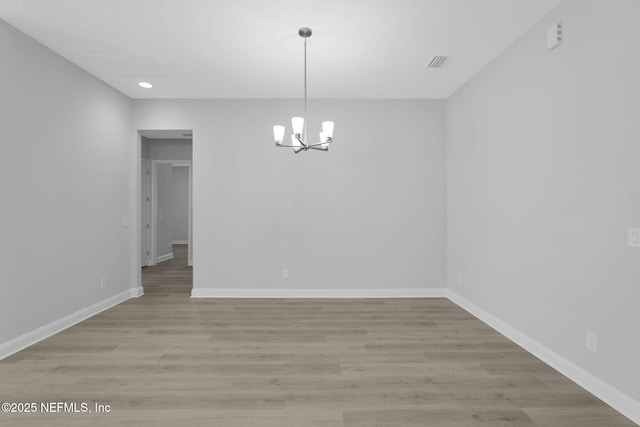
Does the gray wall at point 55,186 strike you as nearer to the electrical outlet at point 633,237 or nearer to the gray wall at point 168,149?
the gray wall at point 168,149

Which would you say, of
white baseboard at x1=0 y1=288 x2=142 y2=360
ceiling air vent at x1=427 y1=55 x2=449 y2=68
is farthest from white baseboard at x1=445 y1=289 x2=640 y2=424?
white baseboard at x1=0 y1=288 x2=142 y2=360

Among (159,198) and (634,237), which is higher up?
(159,198)

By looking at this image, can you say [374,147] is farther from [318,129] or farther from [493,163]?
[493,163]

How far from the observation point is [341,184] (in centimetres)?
510

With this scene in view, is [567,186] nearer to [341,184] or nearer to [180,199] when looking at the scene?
[341,184]

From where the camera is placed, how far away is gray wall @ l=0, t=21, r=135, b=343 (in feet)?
10.1

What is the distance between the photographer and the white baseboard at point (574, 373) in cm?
213

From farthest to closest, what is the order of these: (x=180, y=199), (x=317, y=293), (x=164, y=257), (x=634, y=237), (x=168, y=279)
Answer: (x=180, y=199) → (x=164, y=257) → (x=168, y=279) → (x=317, y=293) → (x=634, y=237)

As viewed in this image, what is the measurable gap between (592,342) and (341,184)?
3.43 meters

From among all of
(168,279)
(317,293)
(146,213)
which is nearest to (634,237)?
(317,293)

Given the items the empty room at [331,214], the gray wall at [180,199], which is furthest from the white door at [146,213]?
the gray wall at [180,199]

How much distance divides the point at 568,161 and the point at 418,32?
175cm

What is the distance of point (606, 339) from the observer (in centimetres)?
231

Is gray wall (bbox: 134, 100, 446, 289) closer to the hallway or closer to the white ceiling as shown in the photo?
the white ceiling
